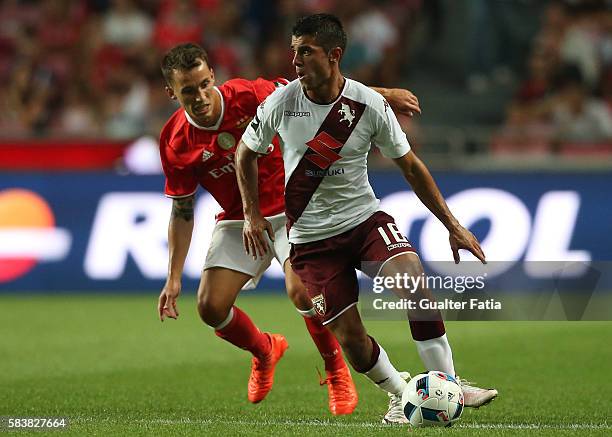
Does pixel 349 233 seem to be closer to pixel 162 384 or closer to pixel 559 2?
pixel 162 384

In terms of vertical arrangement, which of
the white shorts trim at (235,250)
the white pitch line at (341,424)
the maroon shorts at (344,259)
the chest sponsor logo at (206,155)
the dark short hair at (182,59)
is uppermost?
the dark short hair at (182,59)

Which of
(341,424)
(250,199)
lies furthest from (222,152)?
(341,424)

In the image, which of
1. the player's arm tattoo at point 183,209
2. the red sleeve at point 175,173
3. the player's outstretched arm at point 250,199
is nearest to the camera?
the player's outstretched arm at point 250,199

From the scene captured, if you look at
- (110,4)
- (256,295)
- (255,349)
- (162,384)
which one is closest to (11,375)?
(162,384)

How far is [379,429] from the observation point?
599 cm

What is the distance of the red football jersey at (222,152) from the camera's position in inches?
281

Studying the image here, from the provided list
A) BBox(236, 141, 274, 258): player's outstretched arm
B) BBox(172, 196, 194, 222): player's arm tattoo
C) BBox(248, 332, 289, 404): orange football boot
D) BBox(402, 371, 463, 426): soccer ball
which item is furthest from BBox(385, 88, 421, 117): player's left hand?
BBox(248, 332, 289, 404): orange football boot

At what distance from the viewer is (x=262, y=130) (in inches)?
244

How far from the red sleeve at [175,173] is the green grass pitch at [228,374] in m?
1.25

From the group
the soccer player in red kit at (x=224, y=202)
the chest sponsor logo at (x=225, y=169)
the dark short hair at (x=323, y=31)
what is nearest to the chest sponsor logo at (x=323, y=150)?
the dark short hair at (x=323, y=31)

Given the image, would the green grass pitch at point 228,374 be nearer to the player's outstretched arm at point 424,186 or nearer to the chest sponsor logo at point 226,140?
the player's outstretched arm at point 424,186

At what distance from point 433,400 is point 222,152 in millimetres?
2096

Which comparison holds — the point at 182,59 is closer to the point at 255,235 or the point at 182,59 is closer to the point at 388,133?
the point at 255,235

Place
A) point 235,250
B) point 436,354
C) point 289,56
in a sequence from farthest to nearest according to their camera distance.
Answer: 1. point 289,56
2. point 235,250
3. point 436,354
